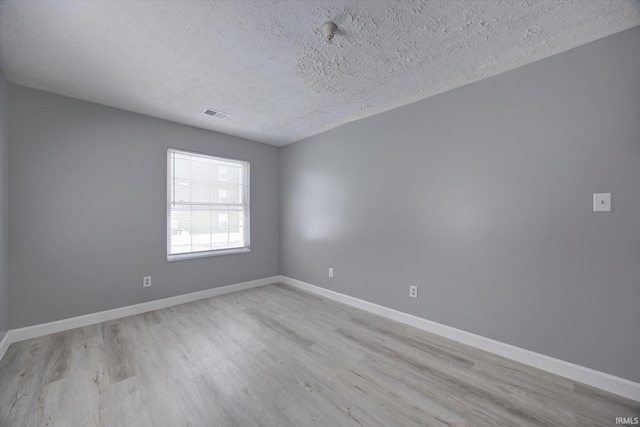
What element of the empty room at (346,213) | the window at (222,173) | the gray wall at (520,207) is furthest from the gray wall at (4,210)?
the gray wall at (520,207)

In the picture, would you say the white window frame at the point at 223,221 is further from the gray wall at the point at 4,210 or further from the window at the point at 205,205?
the gray wall at the point at 4,210

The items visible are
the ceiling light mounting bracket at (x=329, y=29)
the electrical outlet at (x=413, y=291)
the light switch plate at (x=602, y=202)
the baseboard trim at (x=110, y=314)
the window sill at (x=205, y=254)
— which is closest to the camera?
the ceiling light mounting bracket at (x=329, y=29)

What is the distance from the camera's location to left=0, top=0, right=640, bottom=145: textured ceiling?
1524 mm

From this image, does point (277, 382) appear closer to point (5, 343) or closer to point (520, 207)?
point (520, 207)

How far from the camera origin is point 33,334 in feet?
8.11

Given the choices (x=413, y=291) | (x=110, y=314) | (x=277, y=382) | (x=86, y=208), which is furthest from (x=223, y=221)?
(x=413, y=291)

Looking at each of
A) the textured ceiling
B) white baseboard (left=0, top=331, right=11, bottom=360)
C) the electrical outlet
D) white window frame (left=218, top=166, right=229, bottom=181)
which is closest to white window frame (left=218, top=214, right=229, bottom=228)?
white window frame (left=218, top=166, right=229, bottom=181)

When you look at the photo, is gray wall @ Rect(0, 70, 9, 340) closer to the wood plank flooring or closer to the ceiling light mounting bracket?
the wood plank flooring

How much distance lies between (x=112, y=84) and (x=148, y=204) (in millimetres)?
1425

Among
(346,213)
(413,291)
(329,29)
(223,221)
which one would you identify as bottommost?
(413,291)

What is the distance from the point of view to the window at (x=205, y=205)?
349cm

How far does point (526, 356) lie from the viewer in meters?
2.04

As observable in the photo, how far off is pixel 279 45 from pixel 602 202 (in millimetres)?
2657

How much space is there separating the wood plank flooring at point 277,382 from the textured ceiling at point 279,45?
2535mm
